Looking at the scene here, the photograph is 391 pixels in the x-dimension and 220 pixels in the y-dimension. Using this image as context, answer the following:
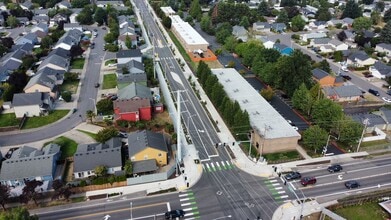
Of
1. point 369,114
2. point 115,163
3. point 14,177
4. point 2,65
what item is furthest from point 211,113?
point 2,65

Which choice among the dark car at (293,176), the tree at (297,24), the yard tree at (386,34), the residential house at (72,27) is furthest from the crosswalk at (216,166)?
the tree at (297,24)

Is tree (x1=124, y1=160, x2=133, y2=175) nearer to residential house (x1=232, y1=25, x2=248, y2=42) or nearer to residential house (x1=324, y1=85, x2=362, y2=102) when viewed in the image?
residential house (x1=324, y1=85, x2=362, y2=102)

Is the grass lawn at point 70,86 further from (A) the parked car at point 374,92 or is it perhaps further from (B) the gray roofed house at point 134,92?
(A) the parked car at point 374,92

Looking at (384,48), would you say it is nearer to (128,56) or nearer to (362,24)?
(362,24)

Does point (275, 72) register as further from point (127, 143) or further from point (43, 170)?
point (43, 170)

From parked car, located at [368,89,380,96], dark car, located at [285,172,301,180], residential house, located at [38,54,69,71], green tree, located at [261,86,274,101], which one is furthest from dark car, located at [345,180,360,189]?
residential house, located at [38,54,69,71]
